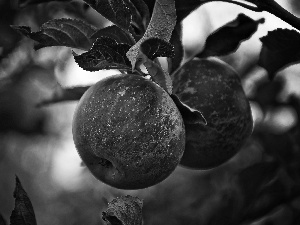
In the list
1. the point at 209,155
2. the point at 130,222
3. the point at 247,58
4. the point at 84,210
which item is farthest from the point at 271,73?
the point at 84,210

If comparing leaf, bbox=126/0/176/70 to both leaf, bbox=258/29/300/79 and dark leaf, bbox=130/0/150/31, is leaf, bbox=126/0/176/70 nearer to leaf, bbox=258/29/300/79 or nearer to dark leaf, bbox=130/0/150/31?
dark leaf, bbox=130/0/150/31

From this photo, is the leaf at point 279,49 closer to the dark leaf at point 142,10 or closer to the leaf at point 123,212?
the dark leaf at point 142,10

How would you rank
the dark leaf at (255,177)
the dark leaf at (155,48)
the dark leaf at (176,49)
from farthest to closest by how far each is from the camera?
1. the dark leaf at (255,177)
2. the dark leaf at (176,49)
3. the dark leaf at (155,48)

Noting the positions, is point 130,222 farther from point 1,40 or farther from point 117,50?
point 1,40

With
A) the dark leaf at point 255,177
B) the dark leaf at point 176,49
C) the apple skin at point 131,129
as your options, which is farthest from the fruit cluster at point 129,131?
the dark leaf at point 255,177

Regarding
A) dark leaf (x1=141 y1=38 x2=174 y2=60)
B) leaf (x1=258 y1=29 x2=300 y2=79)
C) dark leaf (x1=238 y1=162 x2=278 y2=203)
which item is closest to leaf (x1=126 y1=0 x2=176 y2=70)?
dark leaf (x1=141 y1=38 x2=174 y2=60)

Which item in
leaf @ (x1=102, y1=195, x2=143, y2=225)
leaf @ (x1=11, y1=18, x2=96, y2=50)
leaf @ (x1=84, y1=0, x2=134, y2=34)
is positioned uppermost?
leaf @ (x1=84, y1=0, x2=134, y2=34)

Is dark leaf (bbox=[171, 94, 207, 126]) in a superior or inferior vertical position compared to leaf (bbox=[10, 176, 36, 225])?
superior
